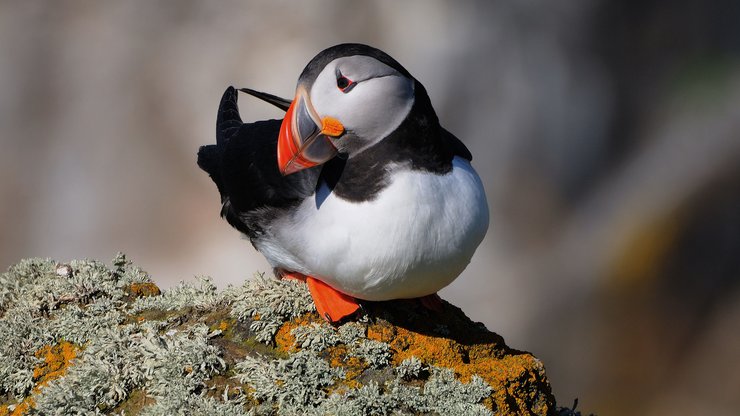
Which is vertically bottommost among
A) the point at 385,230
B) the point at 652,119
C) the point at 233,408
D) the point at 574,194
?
the point at 233,408

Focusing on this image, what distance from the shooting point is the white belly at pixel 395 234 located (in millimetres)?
3906

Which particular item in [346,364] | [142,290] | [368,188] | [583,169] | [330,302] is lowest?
[346,364]

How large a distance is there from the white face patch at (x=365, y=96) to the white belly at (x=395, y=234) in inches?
10.0

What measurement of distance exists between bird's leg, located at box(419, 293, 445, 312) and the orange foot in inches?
15.3

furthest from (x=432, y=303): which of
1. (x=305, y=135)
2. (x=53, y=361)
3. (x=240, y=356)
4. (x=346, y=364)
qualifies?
(x=53, y=361)

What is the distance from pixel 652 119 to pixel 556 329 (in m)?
2.49

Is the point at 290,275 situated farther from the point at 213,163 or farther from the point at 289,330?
the point at 213,163

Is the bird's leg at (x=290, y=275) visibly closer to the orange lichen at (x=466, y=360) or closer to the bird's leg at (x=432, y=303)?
the orange lichen at (x=466, y=360)

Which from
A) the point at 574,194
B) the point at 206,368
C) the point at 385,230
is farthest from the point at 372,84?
the point at 574,194

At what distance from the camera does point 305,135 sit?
12.9 feet

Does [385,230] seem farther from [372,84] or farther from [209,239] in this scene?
[209,239]

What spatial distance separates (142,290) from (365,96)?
5.58 feet

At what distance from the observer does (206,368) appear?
3.88 metres

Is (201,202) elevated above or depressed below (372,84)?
above
